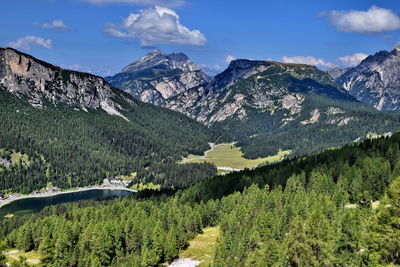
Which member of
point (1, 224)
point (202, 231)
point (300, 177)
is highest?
point (300, 177)

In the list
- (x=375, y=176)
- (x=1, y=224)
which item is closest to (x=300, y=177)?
(x=375, y=176)

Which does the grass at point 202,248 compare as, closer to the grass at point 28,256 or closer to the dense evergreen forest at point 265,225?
the dense evergreen forest at point 265,225

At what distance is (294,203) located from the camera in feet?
378

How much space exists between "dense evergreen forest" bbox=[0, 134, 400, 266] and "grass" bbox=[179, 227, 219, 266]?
8.93 feet

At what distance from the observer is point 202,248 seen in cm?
12069

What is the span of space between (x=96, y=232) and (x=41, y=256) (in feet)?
67.9

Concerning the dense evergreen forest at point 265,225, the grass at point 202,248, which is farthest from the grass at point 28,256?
the grass at point 202,248

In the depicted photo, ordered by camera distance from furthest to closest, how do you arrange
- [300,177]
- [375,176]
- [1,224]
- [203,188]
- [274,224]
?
[203,188] → [1,224] → [300,177] → [375,176] → [274,224]

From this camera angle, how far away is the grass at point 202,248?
112500mm

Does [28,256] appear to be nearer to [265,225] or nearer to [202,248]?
[202,248]

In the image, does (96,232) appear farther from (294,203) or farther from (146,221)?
(294,203)

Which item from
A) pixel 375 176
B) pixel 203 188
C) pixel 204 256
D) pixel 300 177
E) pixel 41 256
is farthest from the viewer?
pixel 203 188

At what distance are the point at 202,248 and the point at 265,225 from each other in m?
26.8

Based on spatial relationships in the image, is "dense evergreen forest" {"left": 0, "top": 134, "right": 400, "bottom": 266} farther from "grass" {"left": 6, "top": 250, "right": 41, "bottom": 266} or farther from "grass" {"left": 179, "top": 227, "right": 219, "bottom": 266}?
"grass" {"left": 6, "top": 250, "right": 41, "bottom": 266}
